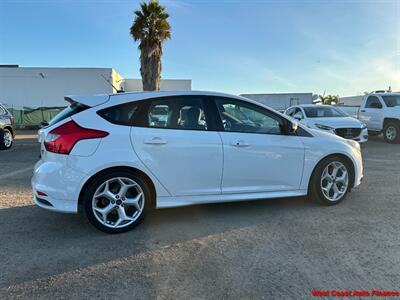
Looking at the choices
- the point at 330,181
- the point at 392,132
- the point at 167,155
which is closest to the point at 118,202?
the point at 167,155

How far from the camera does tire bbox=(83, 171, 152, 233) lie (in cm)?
374

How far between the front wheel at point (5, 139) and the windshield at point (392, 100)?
14178mm

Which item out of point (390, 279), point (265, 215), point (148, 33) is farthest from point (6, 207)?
point (148, 33)

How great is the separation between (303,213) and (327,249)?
1.11 metres

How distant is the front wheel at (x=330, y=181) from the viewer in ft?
15.6

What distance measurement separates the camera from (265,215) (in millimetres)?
4492

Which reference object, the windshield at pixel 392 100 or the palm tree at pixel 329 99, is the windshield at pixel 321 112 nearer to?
the windshield at pixel 392 100

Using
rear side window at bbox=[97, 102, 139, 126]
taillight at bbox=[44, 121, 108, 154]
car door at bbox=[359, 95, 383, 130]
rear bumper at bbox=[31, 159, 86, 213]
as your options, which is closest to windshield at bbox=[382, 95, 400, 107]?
car door at bbox=[359, 95, 383, 130]

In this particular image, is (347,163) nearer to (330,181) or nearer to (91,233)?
(330,181)

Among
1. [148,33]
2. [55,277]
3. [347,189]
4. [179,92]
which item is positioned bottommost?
[55,277]

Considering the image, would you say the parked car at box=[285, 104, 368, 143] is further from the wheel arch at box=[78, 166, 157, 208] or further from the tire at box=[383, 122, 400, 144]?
the wheel arch at box=[78, 166, 157, 208]

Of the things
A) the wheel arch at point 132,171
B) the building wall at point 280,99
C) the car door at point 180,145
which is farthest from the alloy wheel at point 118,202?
the building wall at point 280,99

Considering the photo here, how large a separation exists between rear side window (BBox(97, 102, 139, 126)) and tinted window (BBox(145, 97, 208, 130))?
20cm

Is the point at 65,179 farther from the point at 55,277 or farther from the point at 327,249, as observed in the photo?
the point at 327,249
